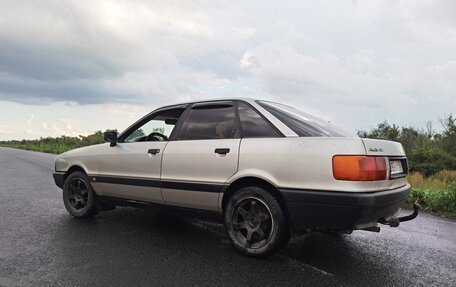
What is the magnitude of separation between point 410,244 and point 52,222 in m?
4.71

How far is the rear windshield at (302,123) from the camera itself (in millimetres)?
4066

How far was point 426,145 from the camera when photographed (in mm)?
24297

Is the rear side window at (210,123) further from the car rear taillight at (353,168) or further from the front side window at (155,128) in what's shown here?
the car rear taillight at (353,168)

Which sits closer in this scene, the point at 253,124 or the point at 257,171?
the point at 257,171

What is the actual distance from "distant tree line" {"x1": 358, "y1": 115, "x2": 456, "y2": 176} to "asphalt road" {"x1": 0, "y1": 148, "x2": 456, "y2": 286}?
50.2ft

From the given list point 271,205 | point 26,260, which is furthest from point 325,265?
point 26,260

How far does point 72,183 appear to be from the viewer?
19.3 feet

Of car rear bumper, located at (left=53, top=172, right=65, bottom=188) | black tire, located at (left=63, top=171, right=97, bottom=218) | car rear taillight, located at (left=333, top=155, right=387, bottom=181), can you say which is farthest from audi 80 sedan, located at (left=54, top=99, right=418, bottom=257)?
car rear bumper, located at (left=53, top=172, right=65, bottom=188)

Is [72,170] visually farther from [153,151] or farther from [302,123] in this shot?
[302,123]

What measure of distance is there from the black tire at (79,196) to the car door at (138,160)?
0.21 m

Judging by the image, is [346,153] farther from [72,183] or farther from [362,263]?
[72,183]

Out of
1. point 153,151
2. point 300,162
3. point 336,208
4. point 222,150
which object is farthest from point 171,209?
point 336,208

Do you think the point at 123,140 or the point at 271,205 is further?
the point at 123,140

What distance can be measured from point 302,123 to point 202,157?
1.14 m
